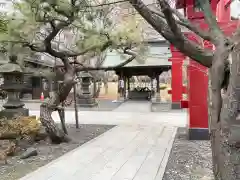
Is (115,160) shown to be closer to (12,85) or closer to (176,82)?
(12,85)

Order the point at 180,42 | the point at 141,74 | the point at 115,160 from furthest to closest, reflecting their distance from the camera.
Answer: the point at 141,74 → the point at 115,160 → the point at 180,42

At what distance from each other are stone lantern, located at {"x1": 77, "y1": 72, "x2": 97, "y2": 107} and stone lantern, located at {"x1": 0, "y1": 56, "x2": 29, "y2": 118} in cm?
922

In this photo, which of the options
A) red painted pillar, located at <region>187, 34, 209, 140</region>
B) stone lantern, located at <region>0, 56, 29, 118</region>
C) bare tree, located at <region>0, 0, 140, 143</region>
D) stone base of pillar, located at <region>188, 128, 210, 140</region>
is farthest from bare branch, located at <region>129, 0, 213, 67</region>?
stone lantern, located at <region>0, 56, 29, 118</region>

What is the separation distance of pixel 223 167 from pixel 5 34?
628 cm

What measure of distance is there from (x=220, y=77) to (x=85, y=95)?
17.2m

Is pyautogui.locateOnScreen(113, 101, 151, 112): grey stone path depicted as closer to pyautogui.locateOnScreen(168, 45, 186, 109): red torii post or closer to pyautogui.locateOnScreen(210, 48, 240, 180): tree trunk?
pyautogui.locateOnScreen(168, 45, 186, 109): red torii post

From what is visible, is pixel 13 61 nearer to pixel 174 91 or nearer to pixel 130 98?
pixel 174 91

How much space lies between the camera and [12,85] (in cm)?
1045

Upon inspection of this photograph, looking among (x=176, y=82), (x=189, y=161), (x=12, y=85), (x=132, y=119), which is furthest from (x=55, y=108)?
(x=176, y=82)

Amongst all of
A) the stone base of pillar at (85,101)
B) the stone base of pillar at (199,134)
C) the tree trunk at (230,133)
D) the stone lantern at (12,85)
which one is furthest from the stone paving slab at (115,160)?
the stone base of pillar at (85,101)

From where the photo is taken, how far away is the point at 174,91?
1820cm

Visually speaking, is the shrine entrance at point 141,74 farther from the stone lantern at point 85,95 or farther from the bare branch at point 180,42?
the bare branch at point 180,42

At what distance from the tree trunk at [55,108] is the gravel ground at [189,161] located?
3079 millimetres

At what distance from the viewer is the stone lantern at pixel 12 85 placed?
32.1 feet
